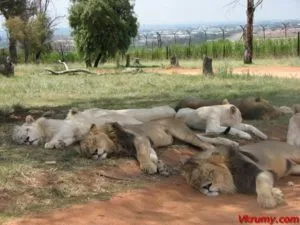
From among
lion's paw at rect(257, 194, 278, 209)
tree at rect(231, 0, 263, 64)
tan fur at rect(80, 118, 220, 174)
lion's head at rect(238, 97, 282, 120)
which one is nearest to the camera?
lion's paw at rect(257, 194, 278, 209)

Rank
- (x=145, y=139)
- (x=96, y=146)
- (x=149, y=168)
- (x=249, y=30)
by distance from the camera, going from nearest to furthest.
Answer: (x=149, y=168), (x=96, y=146), (x=145, y=139), (x=249, y=30)

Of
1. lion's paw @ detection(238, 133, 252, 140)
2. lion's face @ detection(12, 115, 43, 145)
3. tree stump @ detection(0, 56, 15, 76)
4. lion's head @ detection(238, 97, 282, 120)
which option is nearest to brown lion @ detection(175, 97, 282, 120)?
lion's head @ detection(238, 97, 282, 120)

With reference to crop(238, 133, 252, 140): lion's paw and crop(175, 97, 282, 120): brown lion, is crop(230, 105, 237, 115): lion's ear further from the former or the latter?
crop(175, 97, 282, 120): brown lion

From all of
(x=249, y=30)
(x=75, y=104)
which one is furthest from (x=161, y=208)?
(x=249, y=30)

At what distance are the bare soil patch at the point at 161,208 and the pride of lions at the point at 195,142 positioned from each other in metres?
0.12

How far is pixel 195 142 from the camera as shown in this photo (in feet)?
23.2

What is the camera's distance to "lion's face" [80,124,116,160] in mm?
6109

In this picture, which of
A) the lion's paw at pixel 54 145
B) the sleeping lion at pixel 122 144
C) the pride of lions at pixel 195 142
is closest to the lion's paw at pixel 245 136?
the pride of lions at pixel 195 142

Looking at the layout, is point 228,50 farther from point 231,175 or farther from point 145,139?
point 231,175

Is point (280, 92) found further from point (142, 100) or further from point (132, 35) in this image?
point (132, 35)

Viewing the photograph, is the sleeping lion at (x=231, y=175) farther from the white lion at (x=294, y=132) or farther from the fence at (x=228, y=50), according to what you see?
the fence at (x=228, y=50)

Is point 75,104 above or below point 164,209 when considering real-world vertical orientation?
Answer: above

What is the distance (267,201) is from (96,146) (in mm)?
1964

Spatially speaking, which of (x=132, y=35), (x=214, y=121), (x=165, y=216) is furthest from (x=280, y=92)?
(x=132, y=35)
